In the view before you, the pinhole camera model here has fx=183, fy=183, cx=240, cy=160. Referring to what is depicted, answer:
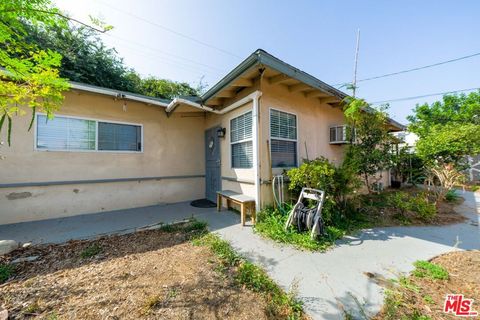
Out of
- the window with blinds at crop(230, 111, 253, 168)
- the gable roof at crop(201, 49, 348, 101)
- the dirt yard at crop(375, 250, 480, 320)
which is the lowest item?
the dirt yard at crop(375, 250, 480, 320)

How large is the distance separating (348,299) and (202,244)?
2.11m

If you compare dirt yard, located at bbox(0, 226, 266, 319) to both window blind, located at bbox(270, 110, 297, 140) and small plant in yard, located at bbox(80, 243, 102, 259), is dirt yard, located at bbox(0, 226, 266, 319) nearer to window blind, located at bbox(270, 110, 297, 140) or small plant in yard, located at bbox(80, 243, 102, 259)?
small plant in yard, located at bbox(80, 243, 102, 259)

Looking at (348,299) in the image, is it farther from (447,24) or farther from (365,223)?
(447,24)

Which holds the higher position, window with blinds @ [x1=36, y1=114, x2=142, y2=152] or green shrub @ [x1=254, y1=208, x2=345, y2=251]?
window with blinds @ [x1=36, y1=114, x2=142, y2=152]

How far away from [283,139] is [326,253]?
261 cm

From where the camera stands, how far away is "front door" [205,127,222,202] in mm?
5633

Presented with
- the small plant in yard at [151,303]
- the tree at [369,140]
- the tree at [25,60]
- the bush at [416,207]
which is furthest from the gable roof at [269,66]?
the small plant in yard at [151,303]

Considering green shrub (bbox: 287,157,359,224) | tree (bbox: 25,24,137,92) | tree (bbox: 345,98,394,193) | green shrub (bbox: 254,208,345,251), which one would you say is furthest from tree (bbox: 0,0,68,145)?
tree (bbox: 25,24,137,92)

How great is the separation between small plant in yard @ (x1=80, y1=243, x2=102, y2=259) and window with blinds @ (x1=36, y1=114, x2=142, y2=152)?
2.79 meters

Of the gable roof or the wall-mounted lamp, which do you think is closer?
the gable roof

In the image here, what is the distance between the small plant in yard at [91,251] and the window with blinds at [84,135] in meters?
2.79

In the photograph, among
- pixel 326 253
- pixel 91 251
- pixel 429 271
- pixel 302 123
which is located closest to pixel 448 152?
pixel 302 123

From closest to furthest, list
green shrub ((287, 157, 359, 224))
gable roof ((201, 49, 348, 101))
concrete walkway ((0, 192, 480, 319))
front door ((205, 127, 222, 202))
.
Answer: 1. concrete walkway ((0, 192, 480, 319))
2. gable roof ((201, 49, 348, 101))
3. green shrub ((287, 157, 359, 224))
4. front door ((205, 127, 222, 202))

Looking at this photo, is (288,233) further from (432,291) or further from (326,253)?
(432,291)
